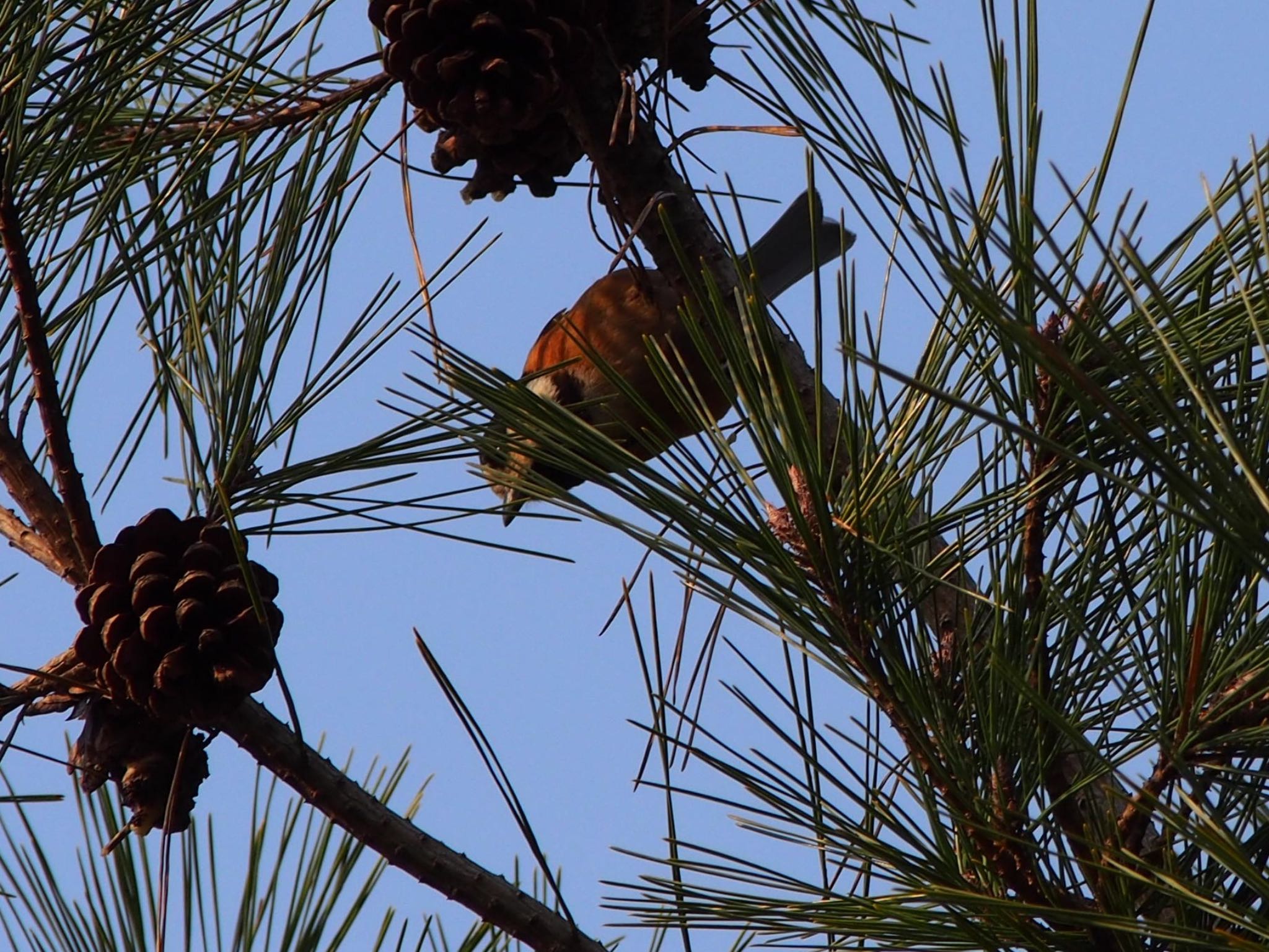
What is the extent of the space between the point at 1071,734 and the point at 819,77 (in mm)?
656

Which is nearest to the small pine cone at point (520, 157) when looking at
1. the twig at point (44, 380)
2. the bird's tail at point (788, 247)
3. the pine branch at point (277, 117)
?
the pine branch at point (277, 117)

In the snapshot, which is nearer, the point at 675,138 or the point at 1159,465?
the point at 1159,465

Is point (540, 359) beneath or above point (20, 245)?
above

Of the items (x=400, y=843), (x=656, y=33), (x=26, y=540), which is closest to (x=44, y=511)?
(x=26, y=540)

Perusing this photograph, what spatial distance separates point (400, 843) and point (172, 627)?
0.30 metres

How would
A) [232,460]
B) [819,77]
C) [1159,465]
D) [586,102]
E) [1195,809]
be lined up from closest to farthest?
[1159,465], [1195,809], [819,77], [232,460], [586,102]

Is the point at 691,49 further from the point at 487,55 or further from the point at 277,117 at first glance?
the point at 277,117

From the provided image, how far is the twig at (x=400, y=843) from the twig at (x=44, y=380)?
0.23 metres

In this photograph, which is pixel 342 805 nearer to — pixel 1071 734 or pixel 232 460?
pixel 232 460

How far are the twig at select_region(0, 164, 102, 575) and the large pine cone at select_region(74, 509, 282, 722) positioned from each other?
6 centimetres

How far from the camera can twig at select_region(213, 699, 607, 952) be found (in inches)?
52.3

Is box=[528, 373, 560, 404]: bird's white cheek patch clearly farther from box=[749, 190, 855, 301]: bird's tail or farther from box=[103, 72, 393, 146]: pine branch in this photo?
box=[103, 72, 393, 146]: pine branch

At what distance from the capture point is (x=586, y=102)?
1.55m

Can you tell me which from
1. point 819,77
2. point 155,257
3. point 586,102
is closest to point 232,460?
point 155,257
